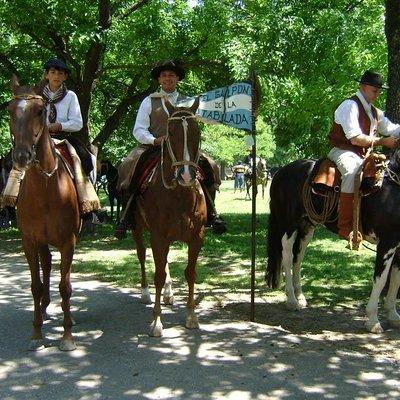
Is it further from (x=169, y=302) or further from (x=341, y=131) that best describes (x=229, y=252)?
(x=341, y=131)

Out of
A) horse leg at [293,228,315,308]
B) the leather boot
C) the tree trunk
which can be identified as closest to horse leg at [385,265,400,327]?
the leather boot

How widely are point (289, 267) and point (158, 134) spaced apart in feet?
8.30

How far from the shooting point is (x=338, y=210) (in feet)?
21.4

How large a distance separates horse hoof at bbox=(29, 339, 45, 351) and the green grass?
10.1 feet

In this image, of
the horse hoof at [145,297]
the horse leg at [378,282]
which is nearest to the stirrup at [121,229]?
the horse hoof at [145,297]

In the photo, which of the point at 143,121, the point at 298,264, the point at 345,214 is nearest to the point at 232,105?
the point at 143,121

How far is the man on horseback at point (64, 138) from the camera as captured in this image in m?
5.71

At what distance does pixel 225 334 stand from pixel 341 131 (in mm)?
2849

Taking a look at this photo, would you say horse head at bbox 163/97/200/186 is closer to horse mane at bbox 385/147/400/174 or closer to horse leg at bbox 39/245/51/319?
horse leg at bbox 39/245/51/319

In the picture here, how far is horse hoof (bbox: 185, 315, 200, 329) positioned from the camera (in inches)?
243

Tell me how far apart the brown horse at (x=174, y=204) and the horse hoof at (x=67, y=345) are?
890mm

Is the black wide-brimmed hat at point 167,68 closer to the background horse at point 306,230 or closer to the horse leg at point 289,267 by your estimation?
the background horse at point 306,230

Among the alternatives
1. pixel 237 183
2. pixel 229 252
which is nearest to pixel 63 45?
pixel 229 252

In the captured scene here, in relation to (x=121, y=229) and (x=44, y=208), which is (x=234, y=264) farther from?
(x=44, y=208)
